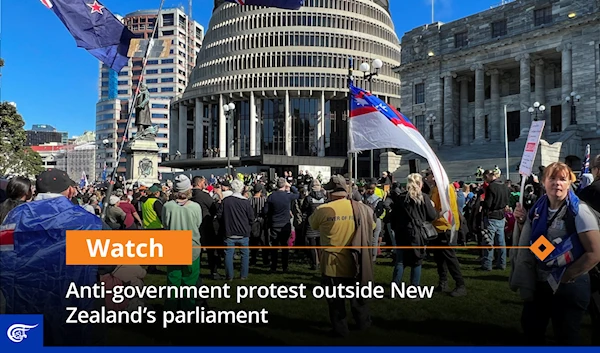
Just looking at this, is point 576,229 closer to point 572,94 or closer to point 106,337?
point 106,337

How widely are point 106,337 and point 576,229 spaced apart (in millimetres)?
4346

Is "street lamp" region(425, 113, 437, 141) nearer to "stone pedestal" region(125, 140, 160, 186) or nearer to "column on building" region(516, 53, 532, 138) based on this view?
"column on building" region(516, 53, 532, 138)

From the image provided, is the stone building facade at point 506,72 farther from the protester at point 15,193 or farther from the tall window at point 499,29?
the protester at point 15,193

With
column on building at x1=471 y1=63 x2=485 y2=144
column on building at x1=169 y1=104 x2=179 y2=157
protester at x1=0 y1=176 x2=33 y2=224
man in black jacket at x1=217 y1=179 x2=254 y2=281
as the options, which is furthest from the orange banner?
column on building at x1=169 y1=104 x2=179 y2=157

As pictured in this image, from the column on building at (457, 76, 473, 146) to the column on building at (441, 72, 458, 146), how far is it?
1234 mm

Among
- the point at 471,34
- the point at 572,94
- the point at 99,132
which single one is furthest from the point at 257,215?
the point at 99,132

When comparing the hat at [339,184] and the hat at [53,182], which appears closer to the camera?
the hat at [53,182]

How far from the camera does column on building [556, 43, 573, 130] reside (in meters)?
41.6

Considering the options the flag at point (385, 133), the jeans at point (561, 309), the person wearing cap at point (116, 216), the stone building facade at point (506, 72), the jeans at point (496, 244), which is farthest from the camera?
the stone building facade at point (506, 72)

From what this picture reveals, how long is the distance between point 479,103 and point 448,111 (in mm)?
3413

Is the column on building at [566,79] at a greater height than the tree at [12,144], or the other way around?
the column on building at [566,79]

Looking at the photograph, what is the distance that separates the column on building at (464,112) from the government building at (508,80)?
107 millimetres

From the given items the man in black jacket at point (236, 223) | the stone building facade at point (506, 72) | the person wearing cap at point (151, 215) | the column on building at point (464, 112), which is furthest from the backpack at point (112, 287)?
the column on building at point (464, 112)

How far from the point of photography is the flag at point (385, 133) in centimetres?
611
